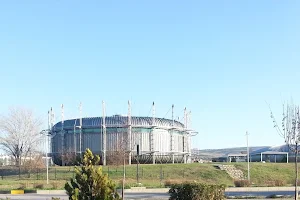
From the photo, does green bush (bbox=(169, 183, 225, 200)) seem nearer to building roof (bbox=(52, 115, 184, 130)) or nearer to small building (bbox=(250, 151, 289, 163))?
building roof (bbox=(52, 115, 184, 130))

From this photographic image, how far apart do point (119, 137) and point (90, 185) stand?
219 ft

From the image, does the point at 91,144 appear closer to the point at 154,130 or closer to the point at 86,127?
the point at 86,127

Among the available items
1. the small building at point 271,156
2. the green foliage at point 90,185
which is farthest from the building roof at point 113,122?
the green foliage at point 90,185

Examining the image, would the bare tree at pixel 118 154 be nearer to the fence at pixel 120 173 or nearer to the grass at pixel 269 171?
the fence at pixel 120 173

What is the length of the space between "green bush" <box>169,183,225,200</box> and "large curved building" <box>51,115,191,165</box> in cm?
5715

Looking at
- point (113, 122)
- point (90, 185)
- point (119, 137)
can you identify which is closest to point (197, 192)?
point (90, 185)

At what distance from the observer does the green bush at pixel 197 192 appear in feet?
54.9

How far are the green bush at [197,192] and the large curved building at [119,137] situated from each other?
187 ft

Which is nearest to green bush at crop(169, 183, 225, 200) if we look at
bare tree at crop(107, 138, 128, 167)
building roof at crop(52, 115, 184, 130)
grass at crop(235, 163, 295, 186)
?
→ bare tree at crop(107, 138, 128, 167)

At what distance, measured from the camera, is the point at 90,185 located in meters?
10.9

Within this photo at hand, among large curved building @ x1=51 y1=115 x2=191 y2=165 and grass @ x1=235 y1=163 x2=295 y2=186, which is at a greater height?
large curved building @ x1=51 y1=115 x2=191 y2=165

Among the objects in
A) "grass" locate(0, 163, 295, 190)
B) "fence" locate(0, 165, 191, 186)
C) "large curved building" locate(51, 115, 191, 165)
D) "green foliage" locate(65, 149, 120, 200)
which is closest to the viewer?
"green foliage" locate(65, 149, 120, 200)

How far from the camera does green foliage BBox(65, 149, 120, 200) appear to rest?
10.8 meters

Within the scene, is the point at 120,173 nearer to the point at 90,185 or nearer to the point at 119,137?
the point at 119,137
